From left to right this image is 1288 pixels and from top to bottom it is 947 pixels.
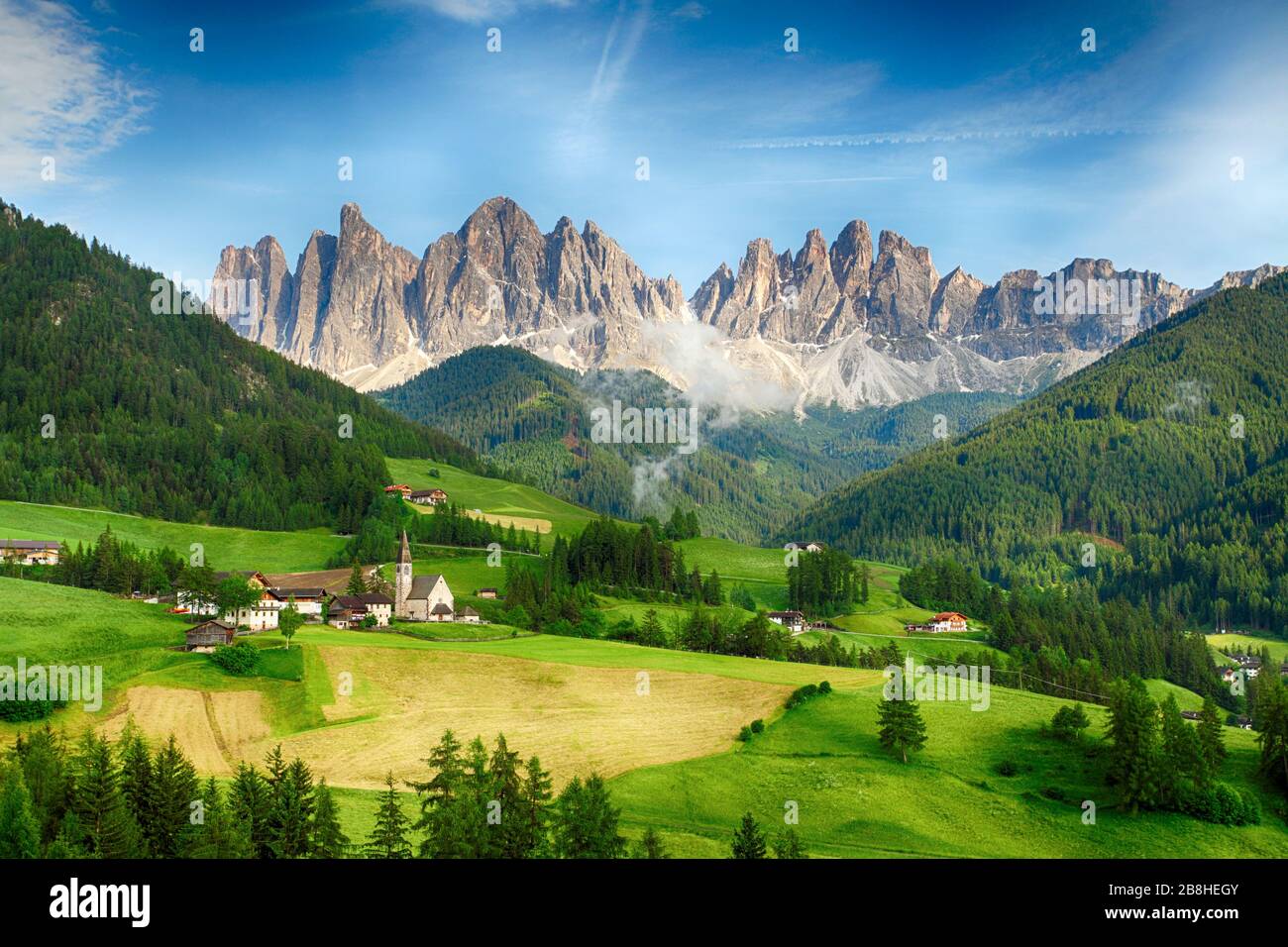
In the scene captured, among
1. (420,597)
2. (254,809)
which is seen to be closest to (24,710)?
(254,809)

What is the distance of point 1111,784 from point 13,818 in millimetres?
64150

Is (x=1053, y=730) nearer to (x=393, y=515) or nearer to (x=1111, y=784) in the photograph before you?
(x=1111, y=784)

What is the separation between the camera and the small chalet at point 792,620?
14850cm

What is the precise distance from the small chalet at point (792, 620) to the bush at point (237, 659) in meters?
84.6

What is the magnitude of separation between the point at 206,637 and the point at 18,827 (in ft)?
177

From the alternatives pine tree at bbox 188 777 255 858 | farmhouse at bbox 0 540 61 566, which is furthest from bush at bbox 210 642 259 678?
farmhouse at bbox 0 540 61 566

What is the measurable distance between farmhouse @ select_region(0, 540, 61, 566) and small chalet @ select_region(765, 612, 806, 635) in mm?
102640

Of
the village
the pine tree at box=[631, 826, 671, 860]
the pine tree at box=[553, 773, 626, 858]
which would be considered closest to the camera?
the pine tree at box=[631, 826, 671, 860]

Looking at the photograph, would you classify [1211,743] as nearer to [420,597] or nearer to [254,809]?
[254,809]

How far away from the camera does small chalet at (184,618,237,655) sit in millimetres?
87375

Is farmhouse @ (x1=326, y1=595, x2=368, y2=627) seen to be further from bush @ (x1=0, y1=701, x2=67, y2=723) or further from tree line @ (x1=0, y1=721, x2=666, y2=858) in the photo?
tree line @ (x1=0, y1=721, x2=666, y2=858)

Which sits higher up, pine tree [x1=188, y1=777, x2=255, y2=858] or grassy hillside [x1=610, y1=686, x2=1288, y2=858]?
pine tree [x1=188, y1=777, x2=255, y2=858]
